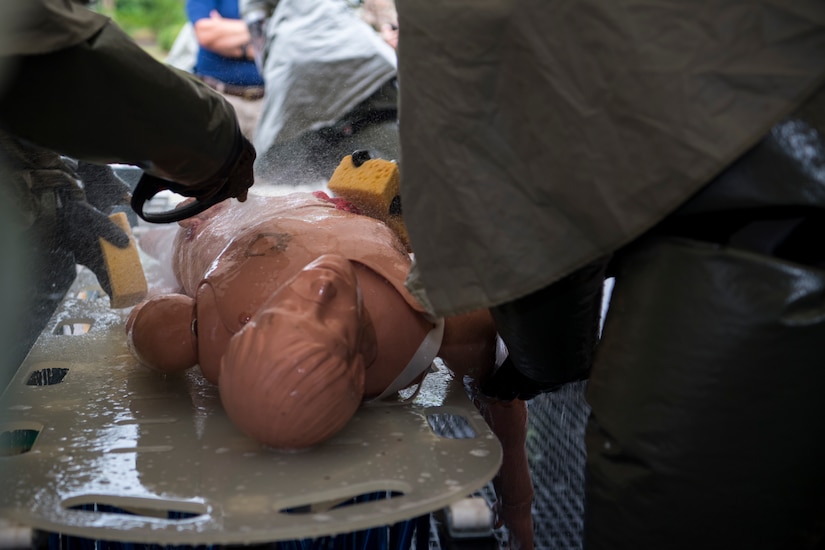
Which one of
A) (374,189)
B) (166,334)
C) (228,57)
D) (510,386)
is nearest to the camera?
(166,334)

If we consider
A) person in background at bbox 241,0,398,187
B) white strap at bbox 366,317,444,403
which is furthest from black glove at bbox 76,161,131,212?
white strap at bbox 366,317,444,403

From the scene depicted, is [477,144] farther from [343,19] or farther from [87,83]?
[343,19]

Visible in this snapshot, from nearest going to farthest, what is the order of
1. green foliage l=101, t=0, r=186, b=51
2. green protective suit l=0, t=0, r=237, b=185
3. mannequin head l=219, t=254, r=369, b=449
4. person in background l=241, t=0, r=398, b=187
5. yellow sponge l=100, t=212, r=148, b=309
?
green protective suit l=0, t=0, r=237, b=185 → mannequin head l=219, t=254, r=369, b=449 → yellow sponge l=100, t=212, r=148, b=309 → person in background l=241, t=0, r=398, b=187 → green foliage l=101, t=0, r=186, b=51

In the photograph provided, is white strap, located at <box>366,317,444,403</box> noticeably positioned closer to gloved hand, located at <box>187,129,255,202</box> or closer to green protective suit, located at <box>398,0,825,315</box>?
green protective suit, located at <box>398,0,825,315</box>

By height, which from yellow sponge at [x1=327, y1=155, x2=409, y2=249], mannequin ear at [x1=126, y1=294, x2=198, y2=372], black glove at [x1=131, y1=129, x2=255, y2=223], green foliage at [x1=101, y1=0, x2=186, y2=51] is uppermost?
black glove at [x1=131, y1=129, x2=255, y2=223]

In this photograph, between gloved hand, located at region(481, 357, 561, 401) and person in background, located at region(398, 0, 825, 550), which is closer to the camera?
person in background, located at region(398, 0, 825, 550)

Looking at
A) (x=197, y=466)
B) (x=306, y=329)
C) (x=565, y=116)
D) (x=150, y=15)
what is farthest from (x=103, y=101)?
(x=150, y=15)

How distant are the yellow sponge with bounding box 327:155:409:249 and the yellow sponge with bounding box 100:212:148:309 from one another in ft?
2.00

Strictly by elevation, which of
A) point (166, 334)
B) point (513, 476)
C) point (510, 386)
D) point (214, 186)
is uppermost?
point (214, 186)

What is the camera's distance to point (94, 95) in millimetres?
1164

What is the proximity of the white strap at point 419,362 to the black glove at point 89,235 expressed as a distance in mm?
984

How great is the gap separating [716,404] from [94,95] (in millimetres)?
1014

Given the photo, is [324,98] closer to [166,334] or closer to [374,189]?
[374,189]

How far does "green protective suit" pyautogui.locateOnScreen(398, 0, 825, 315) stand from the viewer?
94 centimetres
